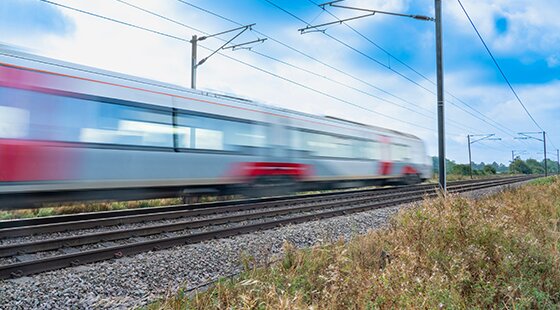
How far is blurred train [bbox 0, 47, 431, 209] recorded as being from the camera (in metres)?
7.45

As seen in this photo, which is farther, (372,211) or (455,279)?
(372,211)

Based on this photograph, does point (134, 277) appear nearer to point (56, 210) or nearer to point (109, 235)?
point (109, 235)

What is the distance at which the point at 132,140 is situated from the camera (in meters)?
9.12

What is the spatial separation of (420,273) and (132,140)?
726 cm

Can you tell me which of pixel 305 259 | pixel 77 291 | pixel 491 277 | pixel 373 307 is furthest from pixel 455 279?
pixel 77 291

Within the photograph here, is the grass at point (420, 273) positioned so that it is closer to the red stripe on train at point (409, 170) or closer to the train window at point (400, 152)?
the train window at point (400, 152)

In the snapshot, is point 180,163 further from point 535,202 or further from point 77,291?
point 535,202

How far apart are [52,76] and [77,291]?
18.0 ft

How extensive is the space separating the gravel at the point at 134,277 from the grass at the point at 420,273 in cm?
55

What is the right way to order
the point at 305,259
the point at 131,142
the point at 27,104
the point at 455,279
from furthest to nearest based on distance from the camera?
the point at 131,142, the point at 27,104, the point at 305,259, the point at 455,279

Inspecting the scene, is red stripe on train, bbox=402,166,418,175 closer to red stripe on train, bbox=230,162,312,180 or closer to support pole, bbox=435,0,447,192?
support pole, bbox=435,0,447,192

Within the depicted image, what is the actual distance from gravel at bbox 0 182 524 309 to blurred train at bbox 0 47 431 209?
334 centimetres

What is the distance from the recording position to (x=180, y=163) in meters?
10.0

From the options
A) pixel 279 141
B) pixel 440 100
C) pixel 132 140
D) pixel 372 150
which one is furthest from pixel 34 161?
pixel 372 150
